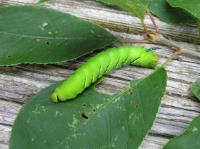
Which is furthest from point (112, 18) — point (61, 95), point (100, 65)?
point (61, 95)

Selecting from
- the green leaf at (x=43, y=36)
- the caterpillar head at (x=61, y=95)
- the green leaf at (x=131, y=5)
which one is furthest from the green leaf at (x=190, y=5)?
the caterpillar head at (x=61, y=95)

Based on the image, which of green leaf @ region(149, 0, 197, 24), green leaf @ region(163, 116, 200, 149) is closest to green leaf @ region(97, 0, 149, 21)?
green leaf @ region(149, 0, 197, 24)

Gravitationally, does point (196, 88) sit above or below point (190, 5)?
below

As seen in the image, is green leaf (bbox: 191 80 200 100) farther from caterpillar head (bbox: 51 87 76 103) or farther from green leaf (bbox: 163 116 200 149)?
caterpillar head (bbox: 51 87 76 103)

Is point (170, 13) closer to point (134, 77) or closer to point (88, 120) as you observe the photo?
point (134, 77)

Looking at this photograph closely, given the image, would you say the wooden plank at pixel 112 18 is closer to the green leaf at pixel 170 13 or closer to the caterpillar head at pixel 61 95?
the green leaf at pixel 170 13

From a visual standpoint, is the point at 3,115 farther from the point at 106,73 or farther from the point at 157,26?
the point at 157,26
